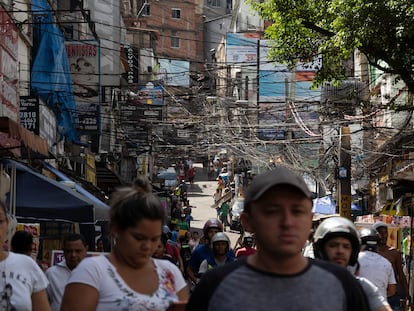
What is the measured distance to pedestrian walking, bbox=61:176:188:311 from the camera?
3977mm

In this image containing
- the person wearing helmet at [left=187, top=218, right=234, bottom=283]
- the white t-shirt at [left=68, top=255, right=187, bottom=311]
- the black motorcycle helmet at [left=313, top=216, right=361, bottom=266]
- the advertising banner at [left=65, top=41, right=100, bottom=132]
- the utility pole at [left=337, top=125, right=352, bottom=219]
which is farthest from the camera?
the advertising banner at [left=65, top=41, right=100, bottom=132]

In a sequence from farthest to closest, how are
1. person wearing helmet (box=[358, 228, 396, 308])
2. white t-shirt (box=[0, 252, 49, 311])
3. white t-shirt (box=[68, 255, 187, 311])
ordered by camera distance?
person wearing helmet (box=[358, 228, 396, 308]) < white t-shirt (box=[0, 252, 49, 311]) < white t-shirt (box=[68, 255, 187, 311])

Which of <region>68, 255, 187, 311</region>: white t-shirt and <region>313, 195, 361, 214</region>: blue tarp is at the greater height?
<region>68, 255, 187, 311</region>: white t-shirt

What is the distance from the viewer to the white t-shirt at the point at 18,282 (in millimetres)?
5168

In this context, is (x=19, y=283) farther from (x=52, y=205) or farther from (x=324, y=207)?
(x=324, y=207)

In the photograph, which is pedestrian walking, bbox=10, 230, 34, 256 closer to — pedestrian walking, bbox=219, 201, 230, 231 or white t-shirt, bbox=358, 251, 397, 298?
white t-shirt, bbox=358, 251, 397, 298

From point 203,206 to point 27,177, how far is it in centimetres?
4637

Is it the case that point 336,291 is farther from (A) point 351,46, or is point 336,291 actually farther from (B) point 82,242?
→ (A) point 351,46

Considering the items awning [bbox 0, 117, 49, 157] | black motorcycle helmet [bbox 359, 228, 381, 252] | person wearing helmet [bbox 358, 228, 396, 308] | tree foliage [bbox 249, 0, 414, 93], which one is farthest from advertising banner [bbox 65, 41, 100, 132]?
person wearing helmet [bbox 358, 228, 396, 308]

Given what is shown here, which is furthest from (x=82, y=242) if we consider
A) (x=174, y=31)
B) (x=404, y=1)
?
(x=174, y=31)

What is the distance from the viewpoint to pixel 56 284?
23.0ft

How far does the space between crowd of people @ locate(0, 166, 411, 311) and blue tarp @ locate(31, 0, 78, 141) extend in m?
16.5

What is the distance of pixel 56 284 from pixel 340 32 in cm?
978

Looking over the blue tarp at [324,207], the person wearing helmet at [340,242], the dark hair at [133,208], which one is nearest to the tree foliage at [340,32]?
the blue tarp at [324,207]
